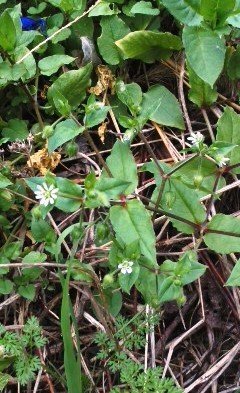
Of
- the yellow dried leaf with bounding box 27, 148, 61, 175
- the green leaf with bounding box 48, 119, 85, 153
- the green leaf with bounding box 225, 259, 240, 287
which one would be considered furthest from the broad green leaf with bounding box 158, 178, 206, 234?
the yellow dried leaf with bounding box 27, 148, 61, 175

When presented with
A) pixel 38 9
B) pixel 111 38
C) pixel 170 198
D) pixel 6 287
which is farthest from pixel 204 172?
pixel 38 9

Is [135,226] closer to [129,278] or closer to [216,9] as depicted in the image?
[129,278]

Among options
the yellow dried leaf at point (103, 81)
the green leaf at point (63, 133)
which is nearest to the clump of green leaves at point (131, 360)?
the green leaf at point (63, 133)

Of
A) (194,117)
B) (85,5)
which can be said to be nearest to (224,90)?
(194,117)

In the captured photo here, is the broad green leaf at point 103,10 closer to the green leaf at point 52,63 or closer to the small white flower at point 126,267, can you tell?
the green leaf at point 52,63

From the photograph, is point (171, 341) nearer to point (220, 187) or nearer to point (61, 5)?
point (220, 187)

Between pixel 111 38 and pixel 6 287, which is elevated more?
pixel 111 38

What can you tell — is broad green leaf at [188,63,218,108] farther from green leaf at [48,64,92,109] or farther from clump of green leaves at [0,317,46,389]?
clump of green leaves at [0,317,46,389]
